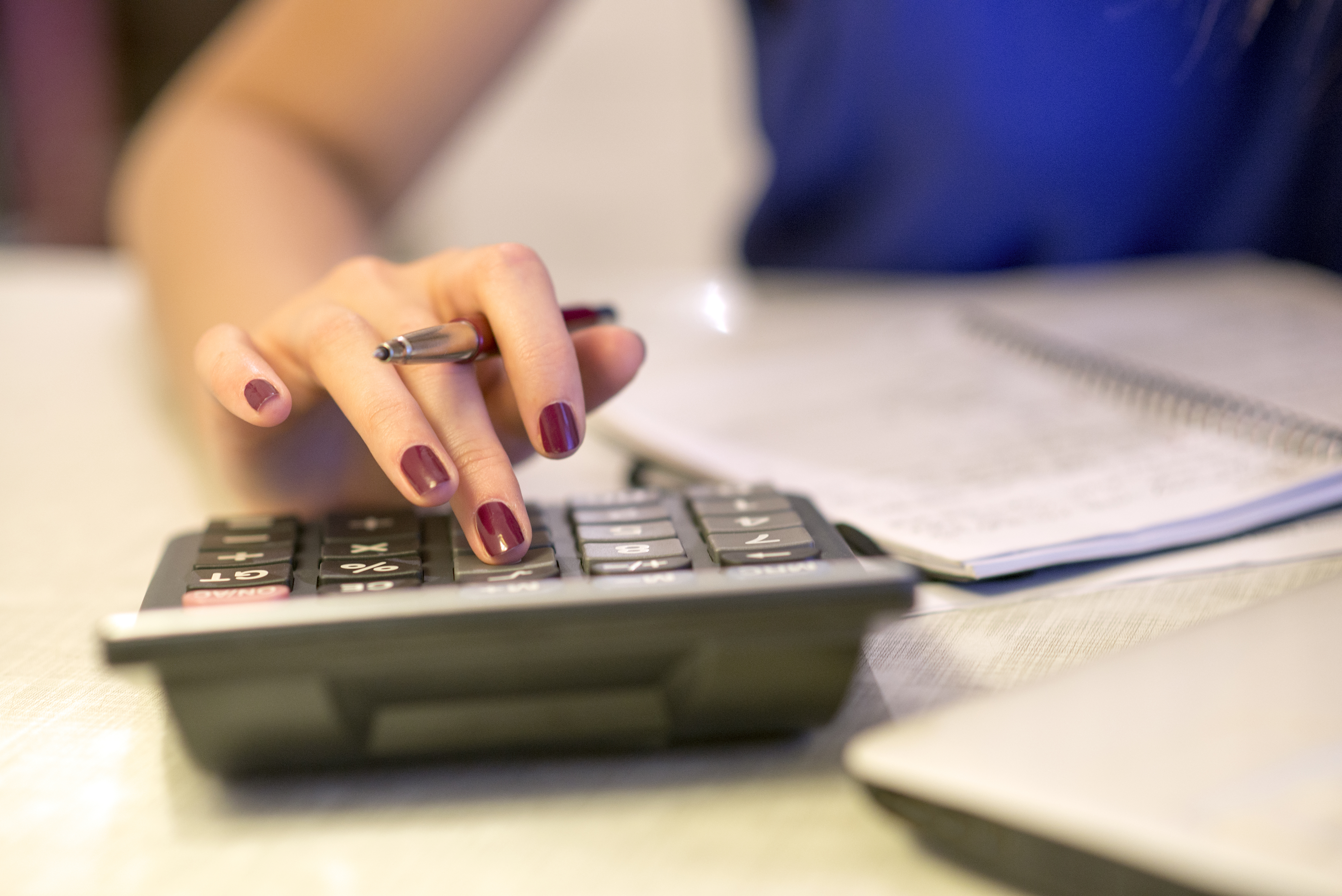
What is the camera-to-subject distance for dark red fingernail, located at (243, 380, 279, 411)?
326mm

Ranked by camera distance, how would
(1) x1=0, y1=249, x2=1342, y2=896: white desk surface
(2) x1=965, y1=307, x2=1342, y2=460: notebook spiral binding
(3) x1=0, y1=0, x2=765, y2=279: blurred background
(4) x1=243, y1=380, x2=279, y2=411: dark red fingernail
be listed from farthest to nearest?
1. (3) x1=0, y1=0, x2=765, y2=279: blurred background
2. (2) x1=965, y1=307, x2=1342, y2=460: notebook spiral binding
3. (4) x1=243, y1=380, x2=279, y2=411: dark red fingernail
4. (1) x1=0, y1=249, x2=1342, y2=896: white desk surface

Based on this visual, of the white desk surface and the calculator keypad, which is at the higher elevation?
the calculator keypad

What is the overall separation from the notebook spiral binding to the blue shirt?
0.27 m

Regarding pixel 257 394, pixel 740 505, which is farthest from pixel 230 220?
pixel 740 505

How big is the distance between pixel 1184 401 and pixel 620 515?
31 cm

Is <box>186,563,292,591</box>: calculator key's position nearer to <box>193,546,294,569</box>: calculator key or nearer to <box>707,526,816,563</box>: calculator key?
<box>193,546,294,569</box>: calculator key

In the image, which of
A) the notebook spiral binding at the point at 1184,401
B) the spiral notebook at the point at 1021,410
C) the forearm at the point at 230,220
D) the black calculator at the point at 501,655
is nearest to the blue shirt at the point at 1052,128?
the spiral notebook at the point at 1021,410

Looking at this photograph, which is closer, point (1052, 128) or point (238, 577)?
point (238, 577)

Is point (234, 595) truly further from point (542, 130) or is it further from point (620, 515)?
point (542, 130)

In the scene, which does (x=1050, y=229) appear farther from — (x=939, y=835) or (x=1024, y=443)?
(x=939, y=835)

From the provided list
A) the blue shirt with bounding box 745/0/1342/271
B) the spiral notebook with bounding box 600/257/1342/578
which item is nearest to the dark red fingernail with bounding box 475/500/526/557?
the spiral notebook with bounding box 600/257/1342/578

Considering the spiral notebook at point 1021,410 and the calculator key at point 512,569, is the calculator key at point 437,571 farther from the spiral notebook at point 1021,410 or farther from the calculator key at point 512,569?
the spiral notebook at point 1021,410

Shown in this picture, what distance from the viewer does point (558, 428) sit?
1.09 feet

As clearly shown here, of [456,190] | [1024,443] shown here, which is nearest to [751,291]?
[1024,443]
